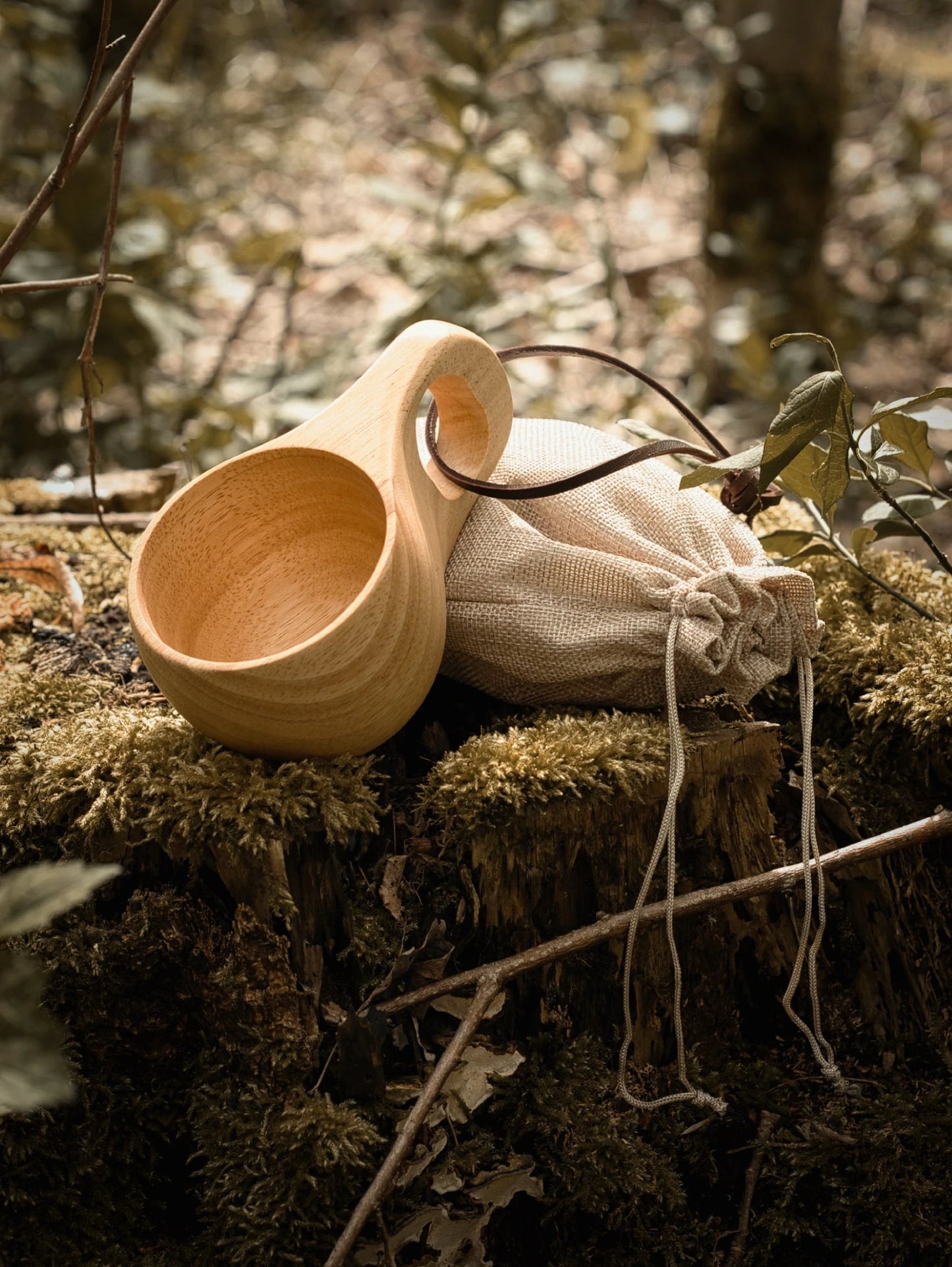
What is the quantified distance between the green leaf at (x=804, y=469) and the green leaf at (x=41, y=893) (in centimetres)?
97

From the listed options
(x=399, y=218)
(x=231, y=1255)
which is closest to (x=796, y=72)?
(x=399, y=218)

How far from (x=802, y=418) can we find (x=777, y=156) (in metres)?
2.87

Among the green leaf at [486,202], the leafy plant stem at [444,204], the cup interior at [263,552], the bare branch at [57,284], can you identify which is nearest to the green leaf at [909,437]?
the cup interior at [263,552]

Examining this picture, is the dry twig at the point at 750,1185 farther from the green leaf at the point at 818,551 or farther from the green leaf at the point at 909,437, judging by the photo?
the green leaf at the point at 909,437

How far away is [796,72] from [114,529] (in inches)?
113

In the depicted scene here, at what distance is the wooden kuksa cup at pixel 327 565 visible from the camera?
1.06 m

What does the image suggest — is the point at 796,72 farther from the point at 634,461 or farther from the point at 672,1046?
the point at 672,1046

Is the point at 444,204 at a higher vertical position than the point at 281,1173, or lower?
higher

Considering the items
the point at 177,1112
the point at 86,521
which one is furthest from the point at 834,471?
the point at 86,521

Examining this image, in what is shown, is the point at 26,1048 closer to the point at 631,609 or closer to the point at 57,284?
the point at 631,609

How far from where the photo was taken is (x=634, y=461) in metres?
1.28

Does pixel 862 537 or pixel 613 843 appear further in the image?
pixel 862 537

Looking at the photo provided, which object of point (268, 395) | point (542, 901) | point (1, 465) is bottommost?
point (1, 465)

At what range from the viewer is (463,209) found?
2859 mm
